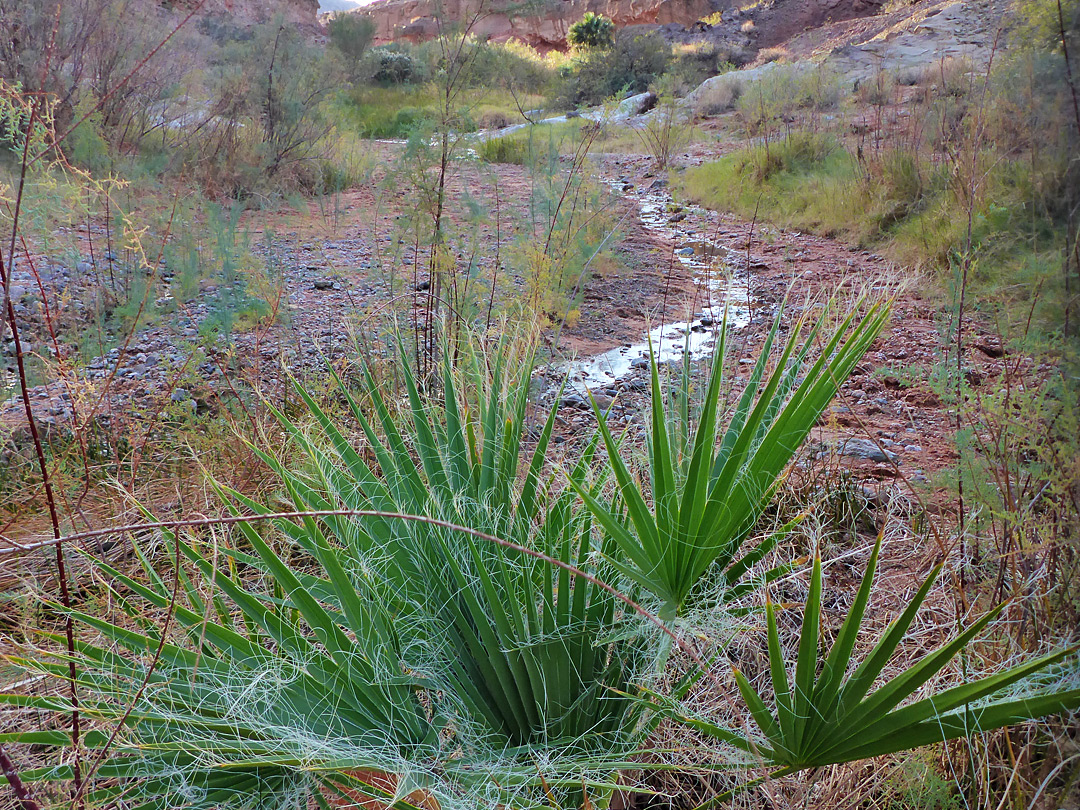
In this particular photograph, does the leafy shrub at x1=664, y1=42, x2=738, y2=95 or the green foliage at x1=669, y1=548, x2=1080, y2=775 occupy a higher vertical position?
the leafy shrub at x1=664, y1=42, x2=738, y2=95

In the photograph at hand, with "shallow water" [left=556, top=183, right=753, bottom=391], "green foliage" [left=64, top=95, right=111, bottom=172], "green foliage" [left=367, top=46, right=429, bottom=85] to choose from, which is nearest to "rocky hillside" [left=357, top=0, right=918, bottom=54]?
"green foliage" [left=367, top=46, right=429, bottom=85]

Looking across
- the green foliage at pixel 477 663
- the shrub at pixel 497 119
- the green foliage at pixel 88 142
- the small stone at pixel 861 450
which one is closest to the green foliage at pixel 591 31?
the shrub at pixel 497 119

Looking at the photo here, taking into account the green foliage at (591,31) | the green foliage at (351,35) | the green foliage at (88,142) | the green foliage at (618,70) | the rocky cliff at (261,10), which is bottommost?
the green foliage at (88,142)

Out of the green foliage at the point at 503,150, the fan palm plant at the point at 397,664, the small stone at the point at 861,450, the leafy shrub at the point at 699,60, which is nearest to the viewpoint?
the fan palm plant at the point at 397,664

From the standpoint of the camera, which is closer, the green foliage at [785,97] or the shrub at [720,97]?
the green foliage at [785,97]

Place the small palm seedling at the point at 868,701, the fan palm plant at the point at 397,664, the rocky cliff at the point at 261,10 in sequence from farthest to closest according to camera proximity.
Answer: the rocky cliff at the point at 261,10
the fan palm plant at the point at 397,664
the small palm seedling at the point at 868,701

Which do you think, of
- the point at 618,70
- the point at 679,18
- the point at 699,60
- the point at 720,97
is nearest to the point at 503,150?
the point at 720,97

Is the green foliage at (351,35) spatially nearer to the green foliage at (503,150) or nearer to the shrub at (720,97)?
the shrub at (720,97)

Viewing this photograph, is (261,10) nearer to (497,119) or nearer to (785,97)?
(497,119)

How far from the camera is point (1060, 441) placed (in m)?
1.01

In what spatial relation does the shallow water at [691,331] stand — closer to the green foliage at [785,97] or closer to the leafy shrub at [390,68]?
the green foliage at [785,97]

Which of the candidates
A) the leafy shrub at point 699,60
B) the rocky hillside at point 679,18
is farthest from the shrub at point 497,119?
the leafy shrub at point 699,60

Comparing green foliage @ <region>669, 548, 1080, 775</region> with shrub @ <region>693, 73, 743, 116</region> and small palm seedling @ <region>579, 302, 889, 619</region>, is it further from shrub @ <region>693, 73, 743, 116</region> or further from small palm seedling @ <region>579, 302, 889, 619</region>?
shrub @ <region>693, 73, 743, 116</region>

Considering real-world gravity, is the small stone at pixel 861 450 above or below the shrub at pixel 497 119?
below
